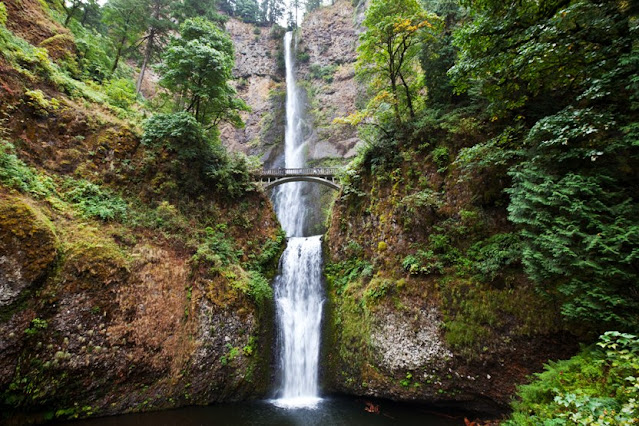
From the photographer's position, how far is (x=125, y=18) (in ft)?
53.2

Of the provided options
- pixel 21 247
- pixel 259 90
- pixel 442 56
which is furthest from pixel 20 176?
pixel 259 90

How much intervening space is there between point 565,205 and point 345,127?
76.4 ft

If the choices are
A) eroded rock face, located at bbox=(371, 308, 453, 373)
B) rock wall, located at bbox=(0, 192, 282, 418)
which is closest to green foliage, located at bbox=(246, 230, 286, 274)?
rock wall, located at bbox=(0, 192, 282, 418)

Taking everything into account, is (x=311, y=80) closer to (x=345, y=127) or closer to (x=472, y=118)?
(x=345, y=127)

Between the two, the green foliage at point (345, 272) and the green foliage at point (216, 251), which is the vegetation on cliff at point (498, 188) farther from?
the green foliage at point (216, 251)

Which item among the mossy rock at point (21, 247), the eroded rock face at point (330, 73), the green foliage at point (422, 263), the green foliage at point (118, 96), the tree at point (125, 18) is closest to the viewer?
the mossy rock at point (21, 247)

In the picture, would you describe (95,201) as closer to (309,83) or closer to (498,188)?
(498,188)

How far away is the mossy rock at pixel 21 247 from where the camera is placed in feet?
21.3

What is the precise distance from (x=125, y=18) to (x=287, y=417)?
22.7m

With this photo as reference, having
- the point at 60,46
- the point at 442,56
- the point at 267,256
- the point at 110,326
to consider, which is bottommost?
the point at 110,326

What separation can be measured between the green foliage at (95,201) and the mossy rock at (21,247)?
1567 mm

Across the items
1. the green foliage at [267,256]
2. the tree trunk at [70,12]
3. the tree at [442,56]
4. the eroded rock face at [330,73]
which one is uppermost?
the eroded rock face at [330,73]

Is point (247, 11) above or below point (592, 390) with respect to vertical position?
above

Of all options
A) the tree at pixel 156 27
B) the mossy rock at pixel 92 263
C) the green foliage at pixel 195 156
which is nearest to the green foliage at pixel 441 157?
the green foliage at pixel 195 156
